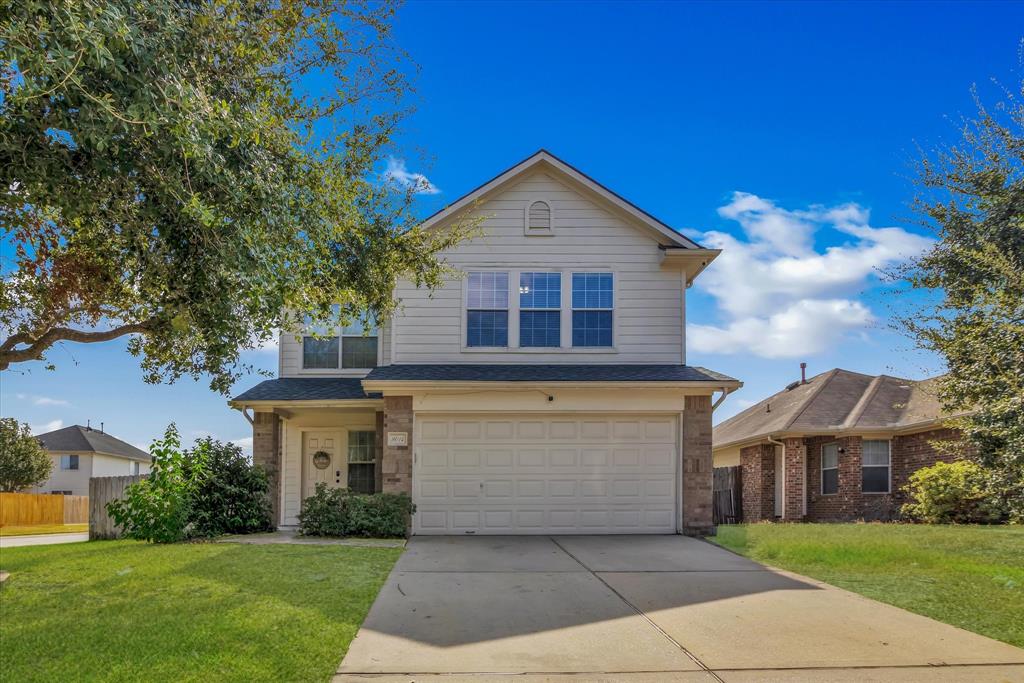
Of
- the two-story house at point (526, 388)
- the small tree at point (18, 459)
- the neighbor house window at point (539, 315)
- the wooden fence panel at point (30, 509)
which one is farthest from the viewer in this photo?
the small tree at point (18, 459)

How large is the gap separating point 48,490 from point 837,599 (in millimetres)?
50480

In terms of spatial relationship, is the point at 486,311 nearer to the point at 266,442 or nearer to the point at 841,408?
the point at 266,442

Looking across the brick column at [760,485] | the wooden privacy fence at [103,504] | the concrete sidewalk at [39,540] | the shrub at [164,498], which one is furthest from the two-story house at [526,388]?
the brick column at [760,485]


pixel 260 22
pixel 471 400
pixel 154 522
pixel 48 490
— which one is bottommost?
pixel 48 490

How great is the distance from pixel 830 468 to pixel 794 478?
1.03 metres

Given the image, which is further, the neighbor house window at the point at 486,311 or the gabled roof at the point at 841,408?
the gabled roof at the point at 841,408

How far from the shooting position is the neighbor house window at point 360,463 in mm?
18656

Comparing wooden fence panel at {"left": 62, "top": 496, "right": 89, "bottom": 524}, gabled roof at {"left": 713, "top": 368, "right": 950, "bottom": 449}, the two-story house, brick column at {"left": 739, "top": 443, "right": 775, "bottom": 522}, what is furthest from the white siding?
wooden fence panel at {"left": 62, "top": 496, "right": 89, "bottom": 524}

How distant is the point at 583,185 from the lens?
17172 mm

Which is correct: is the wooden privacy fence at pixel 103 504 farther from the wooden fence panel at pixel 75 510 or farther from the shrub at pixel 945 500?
the wooden fence panel at pixel 75 510

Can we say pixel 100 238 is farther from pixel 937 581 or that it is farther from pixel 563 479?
pixel 937 581

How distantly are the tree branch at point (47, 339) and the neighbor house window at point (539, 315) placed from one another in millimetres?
7788

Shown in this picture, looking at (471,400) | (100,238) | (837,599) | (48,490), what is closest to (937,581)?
(837,599)

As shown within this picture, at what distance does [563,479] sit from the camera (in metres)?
15.9
